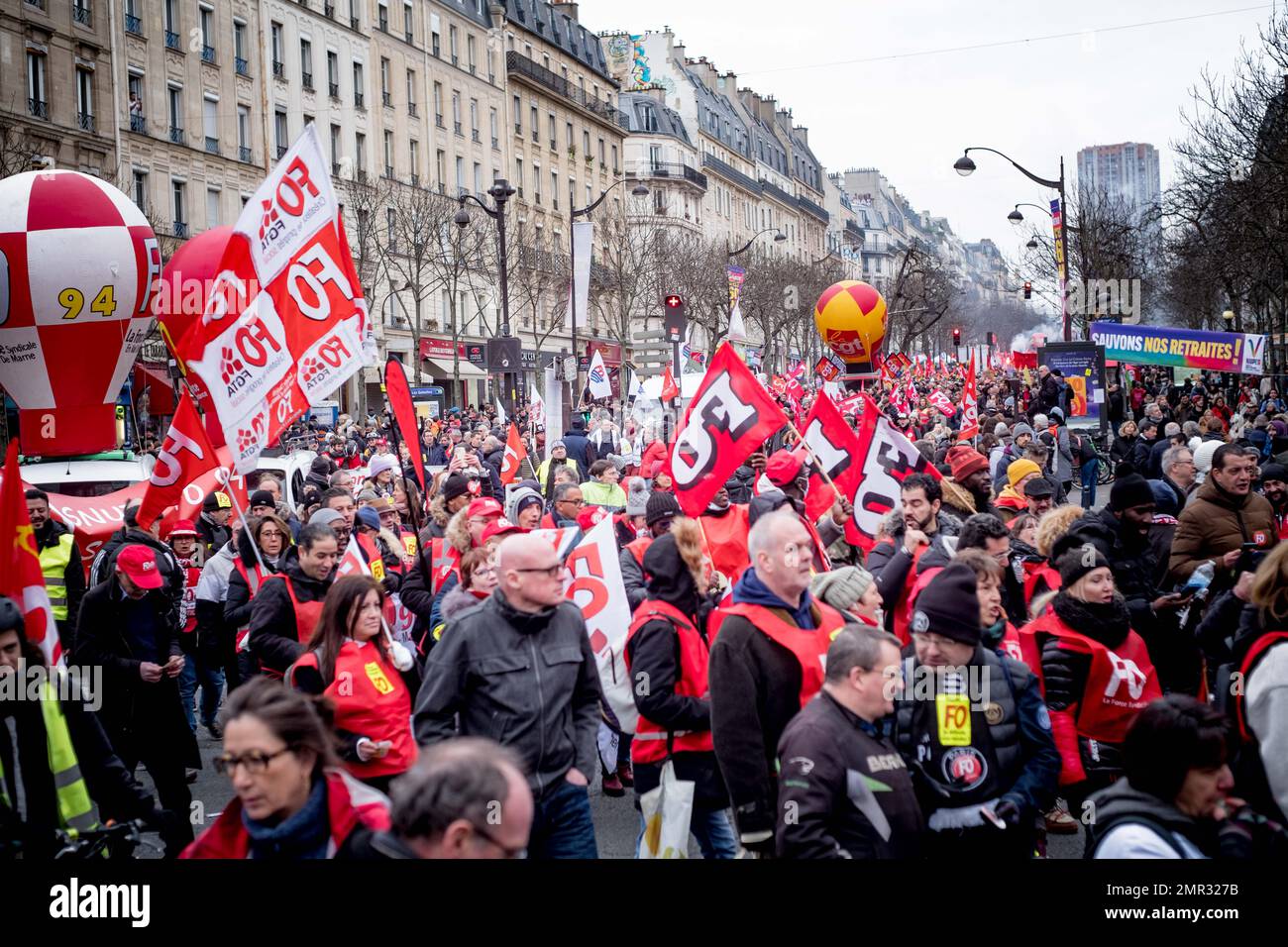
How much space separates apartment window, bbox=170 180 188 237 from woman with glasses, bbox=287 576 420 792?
1574 inches

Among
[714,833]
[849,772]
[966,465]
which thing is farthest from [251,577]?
[849,772]

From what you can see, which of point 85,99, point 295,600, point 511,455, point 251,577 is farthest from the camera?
point 85,99

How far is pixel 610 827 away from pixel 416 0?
176ft

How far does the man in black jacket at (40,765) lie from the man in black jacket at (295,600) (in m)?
1.64

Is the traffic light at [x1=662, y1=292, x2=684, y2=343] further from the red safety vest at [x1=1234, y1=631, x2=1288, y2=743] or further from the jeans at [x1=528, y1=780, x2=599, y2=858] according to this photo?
the red safety vest at [x1=1234, y1=631, x2=1288, y2=743]

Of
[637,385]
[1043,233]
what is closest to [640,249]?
[1043,233]

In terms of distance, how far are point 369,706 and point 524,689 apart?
81cm

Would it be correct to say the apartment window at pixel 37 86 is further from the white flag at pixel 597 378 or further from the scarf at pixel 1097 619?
the scarf at pixel 1097 619

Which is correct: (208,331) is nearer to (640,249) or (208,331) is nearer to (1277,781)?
(1277,781)

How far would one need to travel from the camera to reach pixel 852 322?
2025cm

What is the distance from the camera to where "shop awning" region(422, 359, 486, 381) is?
54.1 metres

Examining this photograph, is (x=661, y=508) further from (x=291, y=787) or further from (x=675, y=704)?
(x=291, y=787)

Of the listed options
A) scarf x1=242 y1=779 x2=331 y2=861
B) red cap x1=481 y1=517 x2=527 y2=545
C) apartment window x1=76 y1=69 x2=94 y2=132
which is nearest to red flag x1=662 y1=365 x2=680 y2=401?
red cap x1=481 y1=517 x2=527 y2=545

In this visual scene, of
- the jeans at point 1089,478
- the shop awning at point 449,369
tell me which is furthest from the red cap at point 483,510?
the shop awning at point 449,369
